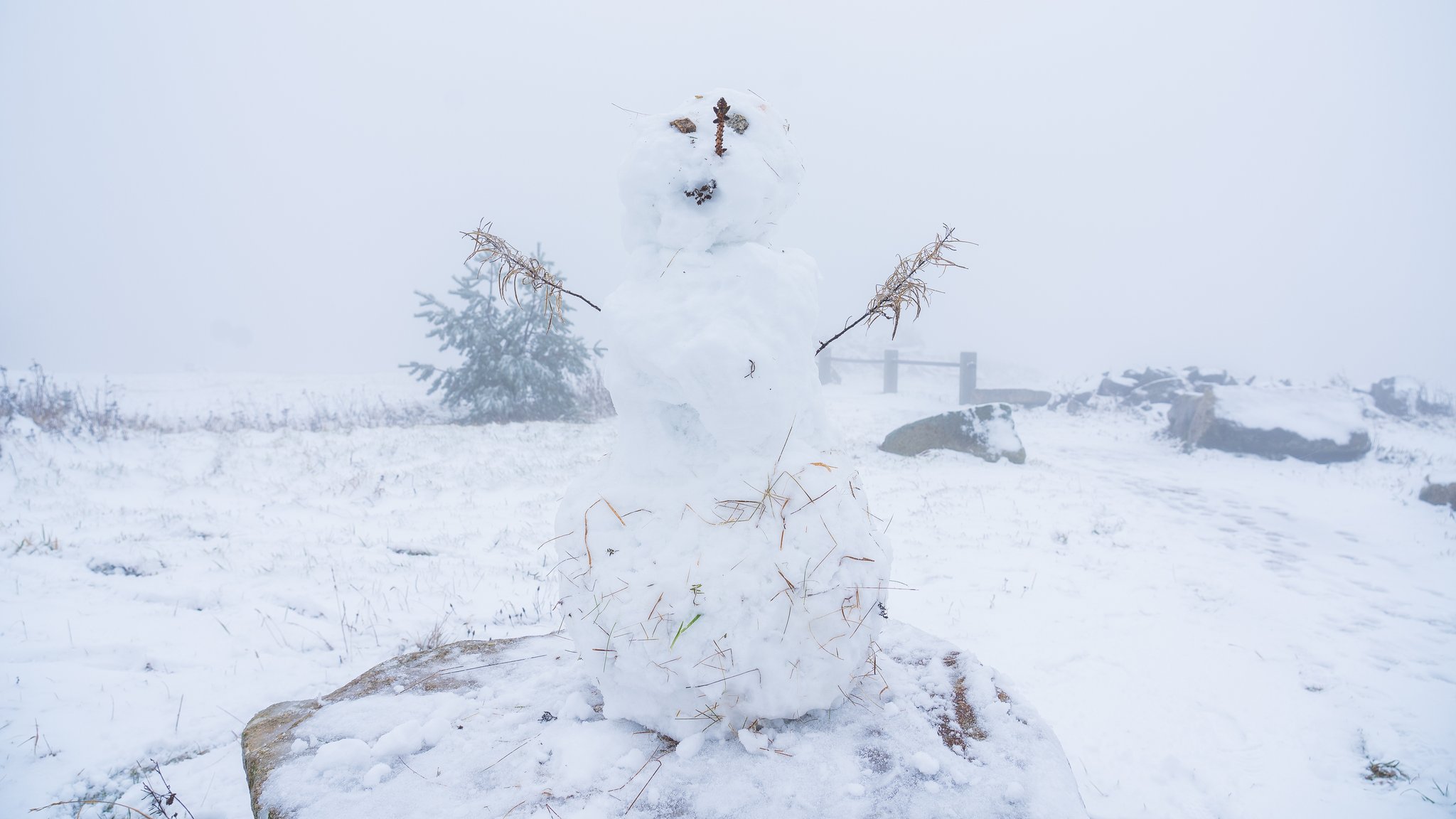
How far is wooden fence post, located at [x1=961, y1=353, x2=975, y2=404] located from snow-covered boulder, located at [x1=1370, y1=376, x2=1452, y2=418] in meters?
9.91

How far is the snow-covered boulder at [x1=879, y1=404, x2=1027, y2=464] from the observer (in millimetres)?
9750

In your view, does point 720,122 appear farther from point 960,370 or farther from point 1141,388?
point 1141,388

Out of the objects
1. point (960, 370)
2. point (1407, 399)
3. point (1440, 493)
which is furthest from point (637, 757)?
point (1407, 399)

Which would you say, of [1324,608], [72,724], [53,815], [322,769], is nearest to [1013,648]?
[1324,608]

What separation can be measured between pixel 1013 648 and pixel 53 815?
184 inches

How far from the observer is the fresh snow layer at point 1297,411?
1009 centimetres

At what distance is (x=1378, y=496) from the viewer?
26.1 ft

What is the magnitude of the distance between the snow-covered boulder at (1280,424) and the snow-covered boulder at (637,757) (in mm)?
11115

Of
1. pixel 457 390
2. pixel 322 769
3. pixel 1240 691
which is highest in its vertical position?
pixel 457 390

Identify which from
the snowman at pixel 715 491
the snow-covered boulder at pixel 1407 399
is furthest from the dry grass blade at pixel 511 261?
the snow-covered boulder at pixel 1407 399

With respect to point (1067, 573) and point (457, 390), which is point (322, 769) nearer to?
point (1067, 573)

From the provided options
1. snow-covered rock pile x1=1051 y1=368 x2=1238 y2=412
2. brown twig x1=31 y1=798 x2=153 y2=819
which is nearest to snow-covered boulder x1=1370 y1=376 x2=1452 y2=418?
snow-covered rock pile x1=1051 y1=368 x2=1238 y2=412

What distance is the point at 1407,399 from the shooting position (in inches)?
601

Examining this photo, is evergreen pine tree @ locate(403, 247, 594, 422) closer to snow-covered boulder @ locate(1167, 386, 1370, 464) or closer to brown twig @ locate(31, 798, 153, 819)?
brown twig @ locate(31, 798, 153, 819)
